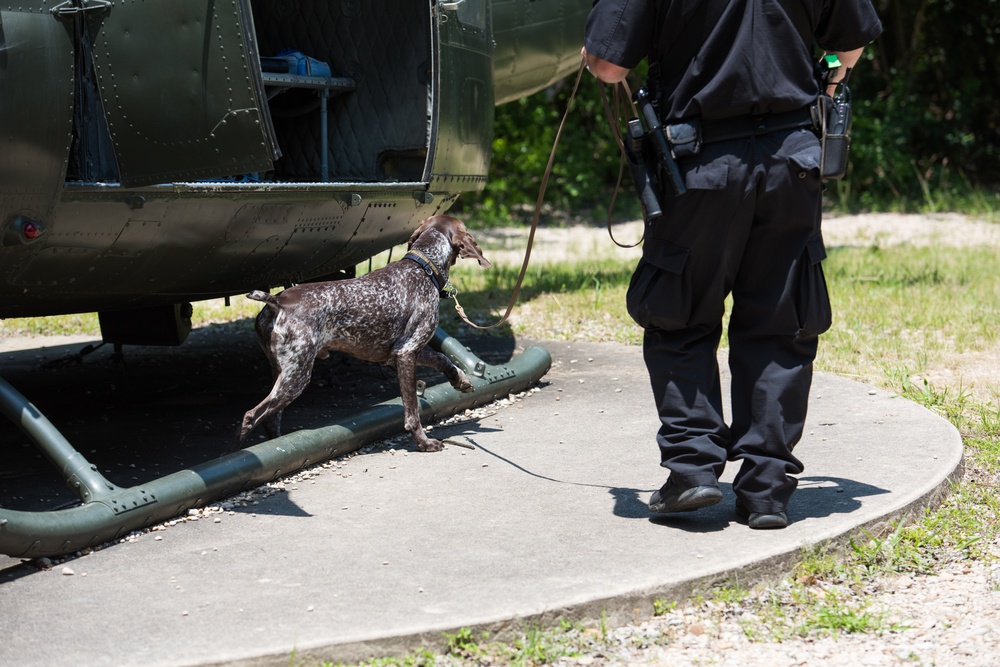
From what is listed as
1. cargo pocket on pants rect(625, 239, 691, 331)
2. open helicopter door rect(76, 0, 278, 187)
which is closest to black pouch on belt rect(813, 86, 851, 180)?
cargo pocket on pants rect(625, 239, 691, 331)

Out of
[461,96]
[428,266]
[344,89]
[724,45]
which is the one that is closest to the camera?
[724,45]

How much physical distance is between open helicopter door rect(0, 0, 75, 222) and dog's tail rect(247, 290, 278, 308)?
0.79 m

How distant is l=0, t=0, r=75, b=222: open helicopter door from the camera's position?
382cm

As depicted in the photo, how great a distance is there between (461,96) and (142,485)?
2.88 meters

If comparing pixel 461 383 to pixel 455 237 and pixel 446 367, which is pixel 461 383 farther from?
pixel 455 237

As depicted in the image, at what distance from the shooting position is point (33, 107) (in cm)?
388

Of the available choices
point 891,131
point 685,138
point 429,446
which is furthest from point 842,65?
point 891,131

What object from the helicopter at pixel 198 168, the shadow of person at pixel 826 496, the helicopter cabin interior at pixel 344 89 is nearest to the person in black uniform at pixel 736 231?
the shadow of person at pixel 826 496

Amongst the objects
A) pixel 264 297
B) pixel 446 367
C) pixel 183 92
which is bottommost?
pixel 446 367

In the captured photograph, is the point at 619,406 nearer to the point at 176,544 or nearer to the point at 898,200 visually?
the point at 176,544

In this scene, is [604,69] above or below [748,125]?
above

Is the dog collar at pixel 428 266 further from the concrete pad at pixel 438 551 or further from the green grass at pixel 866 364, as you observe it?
the green grass at pixel 866 364

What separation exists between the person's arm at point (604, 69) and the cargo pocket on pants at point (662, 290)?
53 cm

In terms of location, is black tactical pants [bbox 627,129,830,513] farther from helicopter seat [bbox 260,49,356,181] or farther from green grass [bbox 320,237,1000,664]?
helicopter seat [bbox 260,49,356,181]
